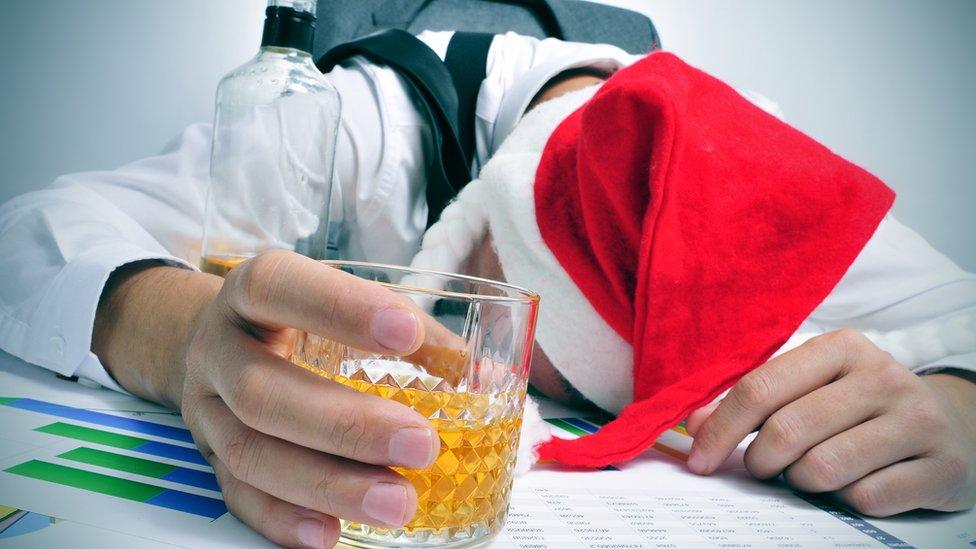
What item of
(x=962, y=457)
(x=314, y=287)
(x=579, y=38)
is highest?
(x=579, y=38)

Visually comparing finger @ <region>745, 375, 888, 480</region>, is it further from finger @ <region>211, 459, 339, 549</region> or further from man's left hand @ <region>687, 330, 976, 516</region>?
finger @ <region>211, 459, 339, 549</region>

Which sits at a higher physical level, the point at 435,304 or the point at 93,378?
the point at 435,304

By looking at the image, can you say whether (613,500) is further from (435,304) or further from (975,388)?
(975,388)

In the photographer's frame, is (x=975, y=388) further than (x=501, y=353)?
Yes

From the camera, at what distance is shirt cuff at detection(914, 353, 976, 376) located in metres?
0.61

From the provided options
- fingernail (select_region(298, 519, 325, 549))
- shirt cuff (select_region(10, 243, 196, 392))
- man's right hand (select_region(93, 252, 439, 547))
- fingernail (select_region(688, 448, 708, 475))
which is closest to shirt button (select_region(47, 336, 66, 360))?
shirt cuff (select_region(10, 243, 196, 392))

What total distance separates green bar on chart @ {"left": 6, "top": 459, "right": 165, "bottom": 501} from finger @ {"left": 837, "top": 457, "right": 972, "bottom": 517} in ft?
1.54

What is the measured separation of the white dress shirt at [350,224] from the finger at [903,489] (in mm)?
187

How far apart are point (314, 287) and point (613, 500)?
260mm

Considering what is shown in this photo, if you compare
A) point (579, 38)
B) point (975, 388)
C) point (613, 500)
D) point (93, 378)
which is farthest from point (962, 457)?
point (579, 38)

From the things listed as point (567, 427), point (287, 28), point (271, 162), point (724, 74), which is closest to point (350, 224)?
point (271, 162)

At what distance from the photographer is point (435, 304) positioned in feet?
0.96

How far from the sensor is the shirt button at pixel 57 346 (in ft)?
1.85

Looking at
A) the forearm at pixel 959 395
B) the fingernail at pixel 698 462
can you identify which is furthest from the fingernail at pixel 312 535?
the forearm at pixel 959 395
